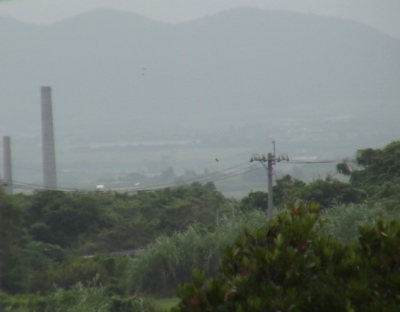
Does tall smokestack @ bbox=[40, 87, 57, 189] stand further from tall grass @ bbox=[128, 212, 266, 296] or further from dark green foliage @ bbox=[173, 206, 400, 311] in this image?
dark green foliage @ bbox=[173, 206, 400, 311]

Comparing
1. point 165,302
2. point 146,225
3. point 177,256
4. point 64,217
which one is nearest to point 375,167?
point 146,225

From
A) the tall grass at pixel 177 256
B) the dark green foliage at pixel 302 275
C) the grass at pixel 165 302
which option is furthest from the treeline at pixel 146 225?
the dark green foliage at pixel 302 275

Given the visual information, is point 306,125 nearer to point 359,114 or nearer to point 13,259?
point 359,114

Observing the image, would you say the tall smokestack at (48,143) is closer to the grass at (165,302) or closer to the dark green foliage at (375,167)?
Result: the grass at (165,302)

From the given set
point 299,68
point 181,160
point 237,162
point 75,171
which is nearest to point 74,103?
point 75,171

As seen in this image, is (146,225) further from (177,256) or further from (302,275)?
(302,275)

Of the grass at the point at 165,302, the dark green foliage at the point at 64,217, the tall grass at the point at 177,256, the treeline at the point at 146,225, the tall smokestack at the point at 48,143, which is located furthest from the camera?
the tall smokestack at the point at 48,143

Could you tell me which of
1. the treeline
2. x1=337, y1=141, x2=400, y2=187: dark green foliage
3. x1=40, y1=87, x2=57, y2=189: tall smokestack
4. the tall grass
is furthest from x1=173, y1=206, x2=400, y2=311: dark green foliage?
x1=40, y1=87, x2=57, y2=189: tall smokestack
